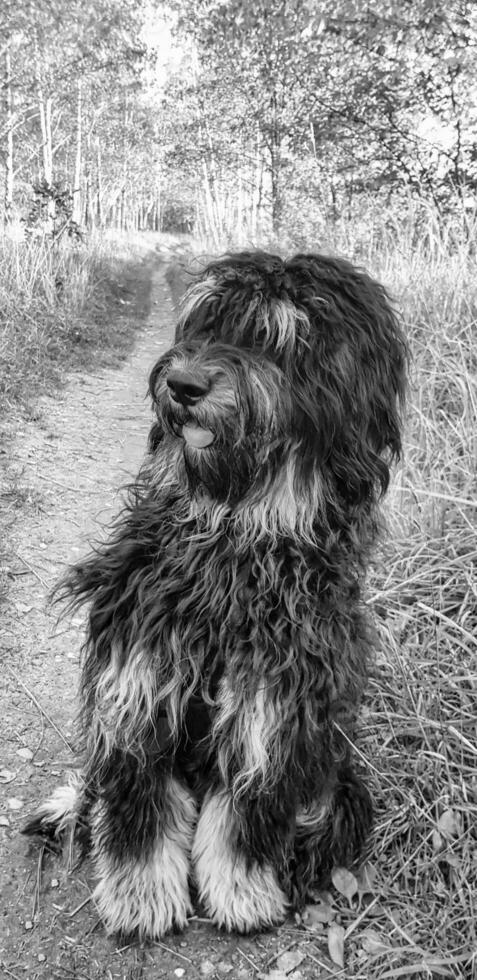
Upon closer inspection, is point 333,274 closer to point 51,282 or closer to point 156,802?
point 156,802

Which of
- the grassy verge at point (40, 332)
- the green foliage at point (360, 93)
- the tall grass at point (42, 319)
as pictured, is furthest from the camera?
the tall grass at point (42, 319)

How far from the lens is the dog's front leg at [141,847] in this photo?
192cm

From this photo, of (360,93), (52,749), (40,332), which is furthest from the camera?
(40,332)

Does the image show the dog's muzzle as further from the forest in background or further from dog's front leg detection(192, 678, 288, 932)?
the forest in background

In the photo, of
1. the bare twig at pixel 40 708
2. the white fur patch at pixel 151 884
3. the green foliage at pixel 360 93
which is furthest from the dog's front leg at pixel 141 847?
the green foliage at pixel 360 93

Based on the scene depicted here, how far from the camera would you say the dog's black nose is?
1573mm

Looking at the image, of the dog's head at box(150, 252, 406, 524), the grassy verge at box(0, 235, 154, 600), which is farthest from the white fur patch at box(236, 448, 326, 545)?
the grassy verge at box(0, 235, 154, 600)

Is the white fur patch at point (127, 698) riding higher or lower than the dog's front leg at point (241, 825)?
higher

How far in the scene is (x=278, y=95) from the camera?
37.3ft

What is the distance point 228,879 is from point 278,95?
486 inches

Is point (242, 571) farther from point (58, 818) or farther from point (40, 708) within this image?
point (40, 708)

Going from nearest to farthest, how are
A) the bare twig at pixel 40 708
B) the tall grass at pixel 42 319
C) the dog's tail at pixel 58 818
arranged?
the dog's tail at pixel 58 818
the bare twig at pixel 40 708
the tall grass at pixel 42 319

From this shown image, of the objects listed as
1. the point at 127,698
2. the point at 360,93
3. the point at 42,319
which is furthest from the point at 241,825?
the point at 360,93

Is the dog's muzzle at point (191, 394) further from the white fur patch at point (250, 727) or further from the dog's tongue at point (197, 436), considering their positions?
the white fur patch at point (250, 727)
